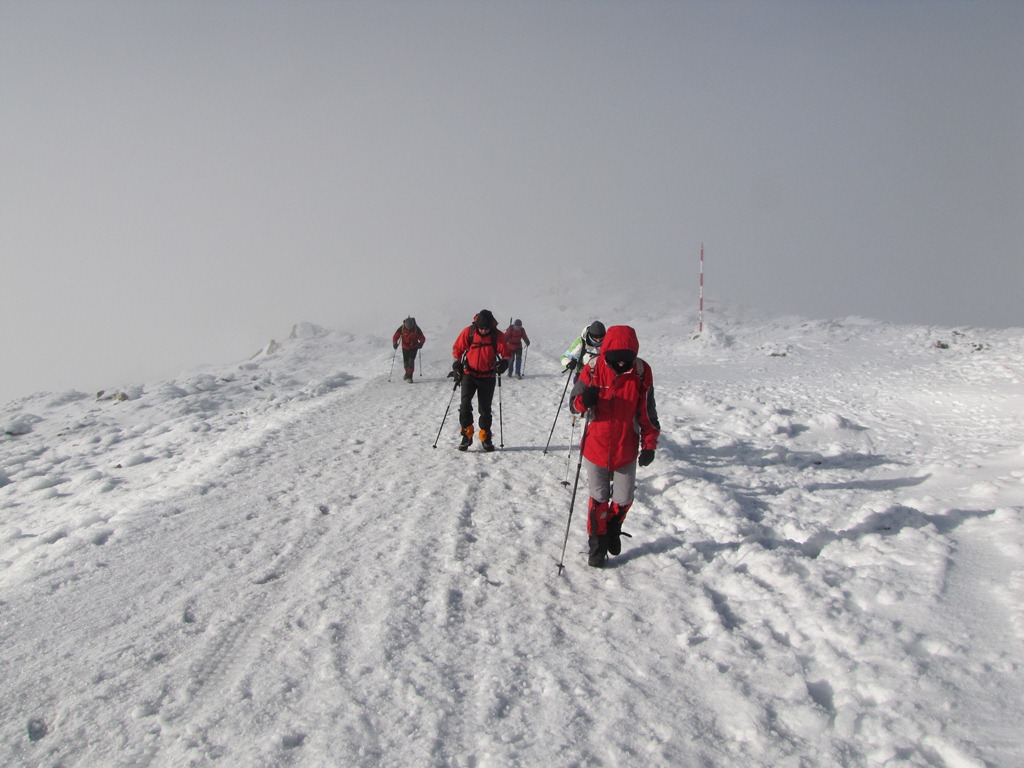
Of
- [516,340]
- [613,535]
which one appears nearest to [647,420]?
[613,535]

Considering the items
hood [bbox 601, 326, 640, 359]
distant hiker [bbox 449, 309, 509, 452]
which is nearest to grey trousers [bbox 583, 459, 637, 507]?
hood [bbox 601, 326, 640, 359]

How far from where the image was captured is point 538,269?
86.6 meters

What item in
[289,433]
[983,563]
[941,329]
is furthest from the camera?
[941,329]

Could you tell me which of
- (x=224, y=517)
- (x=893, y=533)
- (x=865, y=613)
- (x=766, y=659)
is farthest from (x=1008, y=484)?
(x=224, y=517)

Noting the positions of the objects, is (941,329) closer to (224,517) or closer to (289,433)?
(289,433)

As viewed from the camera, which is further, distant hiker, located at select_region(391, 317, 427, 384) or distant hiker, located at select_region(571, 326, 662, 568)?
distant hiker, located at select_region(391, 317, 427, 384)

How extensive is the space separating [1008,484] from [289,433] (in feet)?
34.8

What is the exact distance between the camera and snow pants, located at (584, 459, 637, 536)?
213 inches

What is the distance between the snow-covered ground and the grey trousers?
0.65 meters

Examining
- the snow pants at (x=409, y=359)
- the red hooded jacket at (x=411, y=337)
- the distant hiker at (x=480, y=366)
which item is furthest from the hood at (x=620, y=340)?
the snow pants at (x=409, y=359)

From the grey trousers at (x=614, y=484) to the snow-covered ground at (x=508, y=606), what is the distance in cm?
65

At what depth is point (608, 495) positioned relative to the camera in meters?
5.48

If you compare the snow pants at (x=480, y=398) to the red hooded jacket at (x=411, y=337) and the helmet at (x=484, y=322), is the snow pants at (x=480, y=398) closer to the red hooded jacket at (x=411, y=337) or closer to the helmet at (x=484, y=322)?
the helmet at (x=484, y=322)

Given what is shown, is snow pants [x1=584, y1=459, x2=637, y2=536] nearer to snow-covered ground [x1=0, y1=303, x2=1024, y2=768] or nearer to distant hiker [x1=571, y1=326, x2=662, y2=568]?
distant hiker [x1=571, y1=326, x2=662, y2=568]
